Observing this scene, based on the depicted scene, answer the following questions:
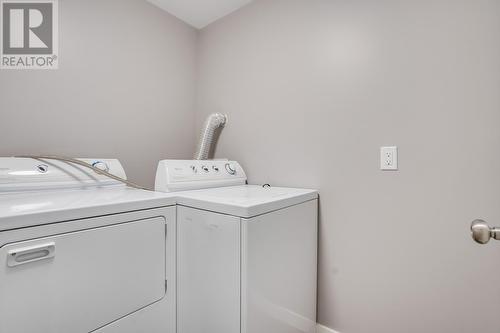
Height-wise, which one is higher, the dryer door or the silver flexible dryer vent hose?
the silver flexible dryer vent hose

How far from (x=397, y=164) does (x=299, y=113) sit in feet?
2.06

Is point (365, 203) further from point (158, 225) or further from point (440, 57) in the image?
point (158, 225)

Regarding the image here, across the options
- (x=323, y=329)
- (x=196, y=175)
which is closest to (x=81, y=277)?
(x=196, y=175)

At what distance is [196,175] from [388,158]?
3.42ft

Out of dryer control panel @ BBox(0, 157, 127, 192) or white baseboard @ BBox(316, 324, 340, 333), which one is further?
white baseboard @ BBox(316, 324, 340, 333)

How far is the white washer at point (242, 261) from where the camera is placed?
943 millimetres

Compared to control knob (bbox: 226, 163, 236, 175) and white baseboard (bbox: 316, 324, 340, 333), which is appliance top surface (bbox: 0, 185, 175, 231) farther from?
white baseboard (bbox: 316, 324, 340, 333)

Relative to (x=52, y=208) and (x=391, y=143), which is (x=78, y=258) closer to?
(x=52, y=208)

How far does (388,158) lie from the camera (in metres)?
1.24

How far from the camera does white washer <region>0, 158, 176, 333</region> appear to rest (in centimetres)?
76

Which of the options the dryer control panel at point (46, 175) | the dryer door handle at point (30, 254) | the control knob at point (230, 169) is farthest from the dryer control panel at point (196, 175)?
the dryer door handle at point (30, 254)

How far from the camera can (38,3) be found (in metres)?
1.46

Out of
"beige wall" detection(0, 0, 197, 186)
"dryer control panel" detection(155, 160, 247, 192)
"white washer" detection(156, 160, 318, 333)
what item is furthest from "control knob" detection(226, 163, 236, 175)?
"beige wall" detection(0, 0, 197, 186)

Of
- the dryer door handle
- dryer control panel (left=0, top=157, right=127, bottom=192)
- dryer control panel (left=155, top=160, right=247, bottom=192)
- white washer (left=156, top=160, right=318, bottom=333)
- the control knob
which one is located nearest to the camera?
the dryer door handle
